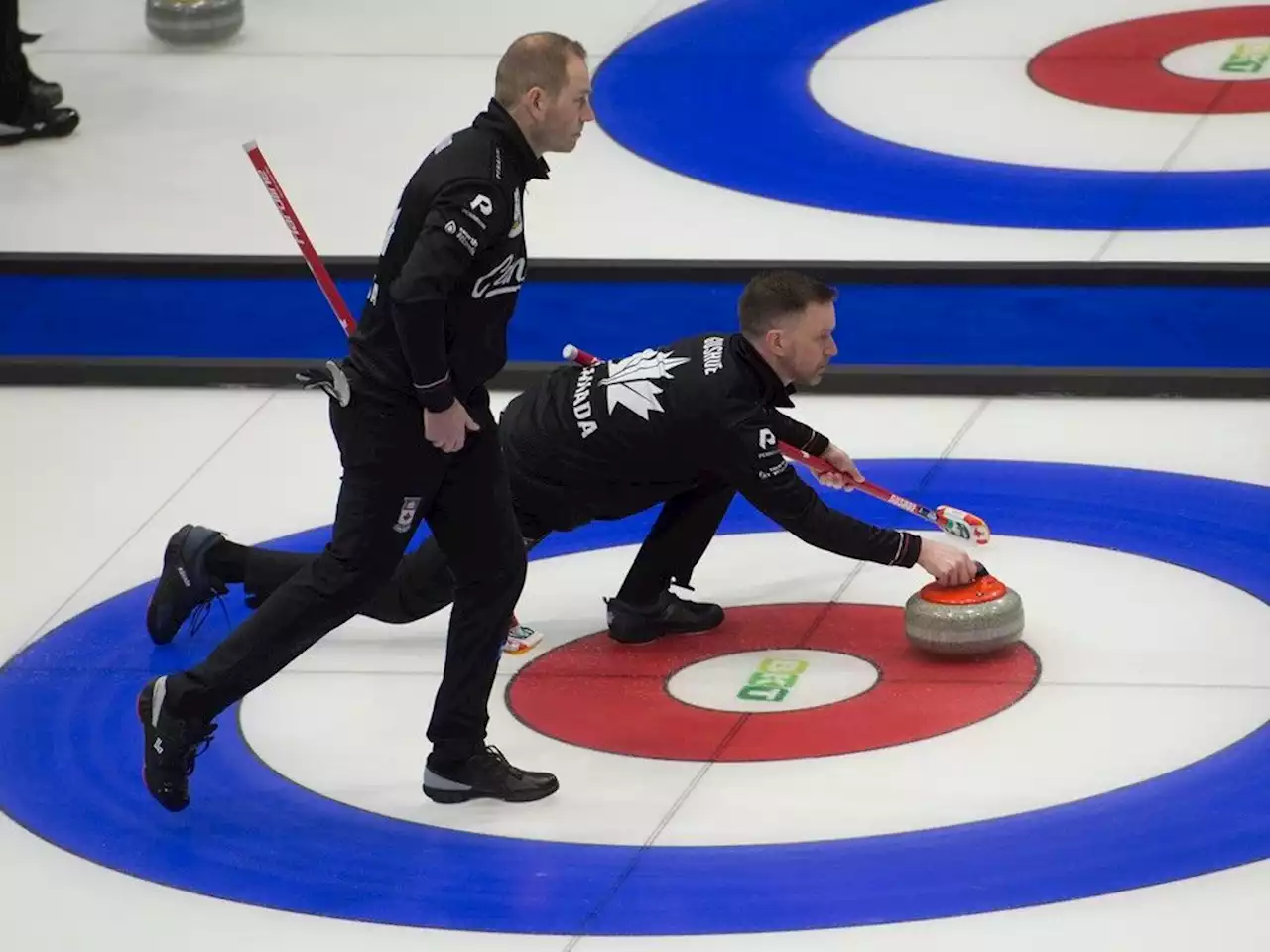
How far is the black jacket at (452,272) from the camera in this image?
163 inches

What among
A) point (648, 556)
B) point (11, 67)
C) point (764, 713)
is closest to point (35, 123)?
point (11, 67)

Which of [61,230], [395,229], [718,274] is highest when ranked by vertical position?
[395,229]

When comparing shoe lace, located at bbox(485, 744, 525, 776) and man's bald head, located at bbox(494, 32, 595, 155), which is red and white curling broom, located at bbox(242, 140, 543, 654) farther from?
man's bald head, located at bbox(494, 32, 595, 155)

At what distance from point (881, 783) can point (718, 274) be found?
298 cm

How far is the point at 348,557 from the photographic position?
4422 mm

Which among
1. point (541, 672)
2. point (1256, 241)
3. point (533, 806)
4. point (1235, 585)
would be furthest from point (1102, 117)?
point (533, 806)

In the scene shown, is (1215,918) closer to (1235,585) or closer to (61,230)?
(1235,585)

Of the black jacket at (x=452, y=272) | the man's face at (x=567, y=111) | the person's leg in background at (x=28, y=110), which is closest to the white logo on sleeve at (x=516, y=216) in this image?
the black jacket at (x=452, y=272)

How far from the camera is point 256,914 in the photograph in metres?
4.34

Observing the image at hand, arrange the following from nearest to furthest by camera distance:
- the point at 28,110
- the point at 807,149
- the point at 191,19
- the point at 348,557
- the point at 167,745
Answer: the point at 348,557 → the point at 167,745 → the point at 807,149 → the point at 28,110 → the point at 191,19

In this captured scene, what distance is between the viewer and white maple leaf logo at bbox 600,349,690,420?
5.00 meters

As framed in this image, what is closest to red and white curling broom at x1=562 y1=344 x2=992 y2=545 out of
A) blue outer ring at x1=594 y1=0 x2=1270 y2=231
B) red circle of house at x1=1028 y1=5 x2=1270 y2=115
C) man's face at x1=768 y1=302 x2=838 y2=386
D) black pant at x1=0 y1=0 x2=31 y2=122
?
man's face at x1=768 y1=302 x2=838 y2=386

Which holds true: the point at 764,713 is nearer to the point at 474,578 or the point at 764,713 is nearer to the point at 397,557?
the point at 474,578

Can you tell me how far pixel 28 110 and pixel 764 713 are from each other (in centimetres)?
513
